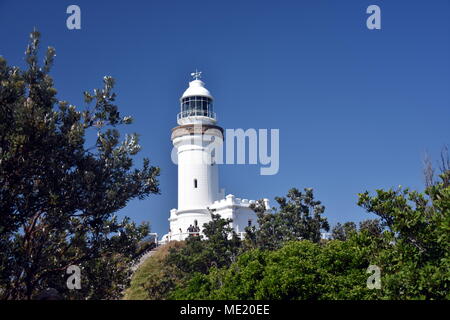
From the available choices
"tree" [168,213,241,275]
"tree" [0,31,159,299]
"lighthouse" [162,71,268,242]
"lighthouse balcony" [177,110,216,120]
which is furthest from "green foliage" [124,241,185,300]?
"tree" [0,31,159,299]

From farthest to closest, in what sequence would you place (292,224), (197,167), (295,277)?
(197,167) < (292,224) < (295,277)

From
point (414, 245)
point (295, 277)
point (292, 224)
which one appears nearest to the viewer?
point (414, 245)

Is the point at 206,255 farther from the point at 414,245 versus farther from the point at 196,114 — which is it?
the point at 414,245

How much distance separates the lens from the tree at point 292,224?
42.1 meters

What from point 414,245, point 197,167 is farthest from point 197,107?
point 414,245

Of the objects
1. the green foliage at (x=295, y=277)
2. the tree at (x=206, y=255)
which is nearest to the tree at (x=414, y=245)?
the green foliage at (x=295, y=277)

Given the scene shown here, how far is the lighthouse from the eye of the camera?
196ft

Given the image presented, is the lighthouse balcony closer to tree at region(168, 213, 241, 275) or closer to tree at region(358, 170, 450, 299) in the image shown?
tree at region(168, 213, 241, 275)

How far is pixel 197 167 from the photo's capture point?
2399 inches

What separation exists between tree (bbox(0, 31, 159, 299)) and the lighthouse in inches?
1591

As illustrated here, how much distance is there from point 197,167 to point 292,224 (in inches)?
792
